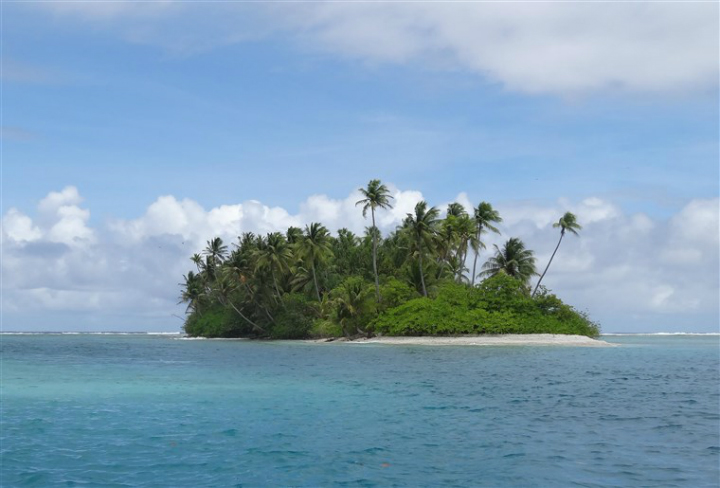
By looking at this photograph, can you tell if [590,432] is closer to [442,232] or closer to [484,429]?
[484,429]

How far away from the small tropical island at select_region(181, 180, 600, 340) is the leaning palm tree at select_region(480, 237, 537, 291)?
5.0 inches

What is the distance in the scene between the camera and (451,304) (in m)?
74.0

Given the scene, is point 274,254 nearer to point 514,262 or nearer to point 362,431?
point 514,262

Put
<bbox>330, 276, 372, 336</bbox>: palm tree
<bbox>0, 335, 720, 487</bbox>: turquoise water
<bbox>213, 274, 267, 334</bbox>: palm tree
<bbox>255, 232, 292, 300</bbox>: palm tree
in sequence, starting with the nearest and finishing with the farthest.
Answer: <bbox>0, 335, 720, 487</bbox>: turquoise water, <bbox>330, 276, 372, 336</bbox>: palm tree, <bbox>255, 232, 292, 300</bbox>: palm tree, <bbox>213, 274, 267, 334</bbox>: palm tree

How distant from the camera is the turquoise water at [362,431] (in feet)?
40.4

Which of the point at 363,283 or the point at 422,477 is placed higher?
the point at 363,283

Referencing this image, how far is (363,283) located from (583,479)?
70.6 meters

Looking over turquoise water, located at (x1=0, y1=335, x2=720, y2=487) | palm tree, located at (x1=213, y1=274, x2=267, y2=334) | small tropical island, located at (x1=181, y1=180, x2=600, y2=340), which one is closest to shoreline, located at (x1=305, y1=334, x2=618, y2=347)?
small tropical island, located at (x1=181, y1=180, x2=600, y2=340)

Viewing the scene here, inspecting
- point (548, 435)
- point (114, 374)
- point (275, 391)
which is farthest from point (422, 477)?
point (114, 374)

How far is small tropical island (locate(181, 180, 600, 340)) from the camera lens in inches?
2872

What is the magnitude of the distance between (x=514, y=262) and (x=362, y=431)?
69.1 m

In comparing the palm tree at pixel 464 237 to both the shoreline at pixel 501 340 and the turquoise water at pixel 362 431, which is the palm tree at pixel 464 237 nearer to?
the shoreline at pixel 501 340

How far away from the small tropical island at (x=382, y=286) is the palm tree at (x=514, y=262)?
5.0 inches

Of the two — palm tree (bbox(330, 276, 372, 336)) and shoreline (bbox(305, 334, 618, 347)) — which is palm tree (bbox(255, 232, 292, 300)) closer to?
palm tree (bbox(330, 276, 372, 336))
